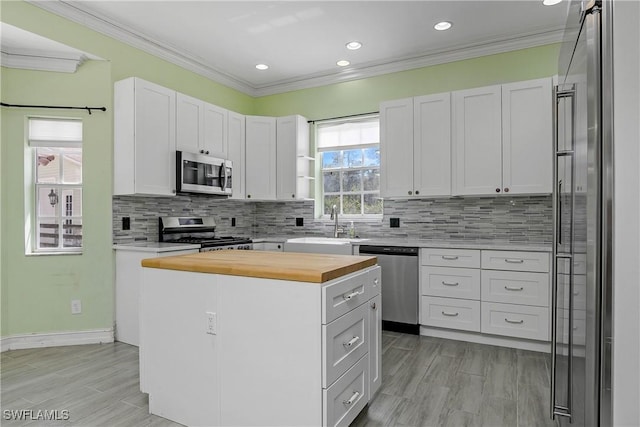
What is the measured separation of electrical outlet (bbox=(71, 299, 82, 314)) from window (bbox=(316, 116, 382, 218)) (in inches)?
115

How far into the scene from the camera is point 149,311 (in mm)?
2109

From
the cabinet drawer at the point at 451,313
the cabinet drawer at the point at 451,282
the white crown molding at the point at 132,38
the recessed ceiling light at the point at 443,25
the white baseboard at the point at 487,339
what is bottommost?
the white baseboard at the point at 487,339

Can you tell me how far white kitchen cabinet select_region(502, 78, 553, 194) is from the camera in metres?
3.38

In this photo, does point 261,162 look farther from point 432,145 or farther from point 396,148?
point 432,145

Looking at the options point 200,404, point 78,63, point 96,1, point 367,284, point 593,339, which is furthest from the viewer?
point 78,63

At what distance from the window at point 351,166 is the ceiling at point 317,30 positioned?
680 mm

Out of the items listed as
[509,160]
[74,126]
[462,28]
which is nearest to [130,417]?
[74,126]

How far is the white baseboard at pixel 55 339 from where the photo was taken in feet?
10.5

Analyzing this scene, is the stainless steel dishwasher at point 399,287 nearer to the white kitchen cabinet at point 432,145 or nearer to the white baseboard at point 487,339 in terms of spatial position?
the white baseboard at point 487,339

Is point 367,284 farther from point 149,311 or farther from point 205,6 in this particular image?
point 205,6

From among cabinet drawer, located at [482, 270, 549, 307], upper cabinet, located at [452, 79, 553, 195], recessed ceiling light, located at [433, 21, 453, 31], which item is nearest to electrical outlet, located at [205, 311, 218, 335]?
cabinet drawer, located at [482, 270, 549, 307]

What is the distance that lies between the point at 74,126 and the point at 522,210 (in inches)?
177

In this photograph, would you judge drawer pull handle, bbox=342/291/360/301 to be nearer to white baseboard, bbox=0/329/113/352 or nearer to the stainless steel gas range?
the stainless steel gas range

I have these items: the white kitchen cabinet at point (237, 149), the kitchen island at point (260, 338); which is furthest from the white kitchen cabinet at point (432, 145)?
the white kitchen cabinet at point (237, 149)
